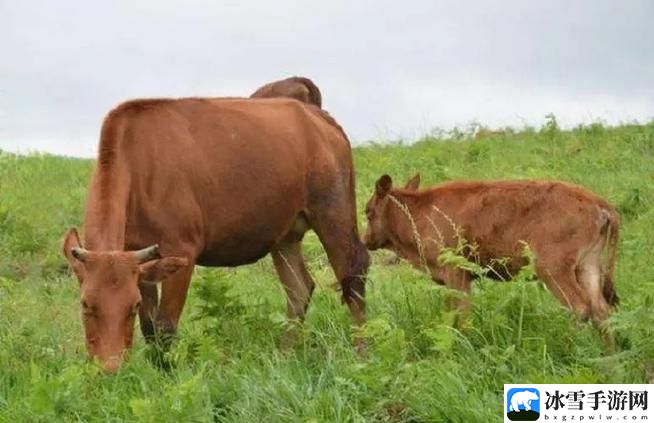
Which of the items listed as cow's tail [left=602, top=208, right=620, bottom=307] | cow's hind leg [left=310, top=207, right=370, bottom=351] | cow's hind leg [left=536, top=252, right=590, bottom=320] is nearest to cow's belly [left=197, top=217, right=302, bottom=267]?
cow's hind leg [left=310, top=207, right=370, bottom=351]

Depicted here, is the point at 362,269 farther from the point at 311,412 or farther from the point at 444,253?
the point at 311,412

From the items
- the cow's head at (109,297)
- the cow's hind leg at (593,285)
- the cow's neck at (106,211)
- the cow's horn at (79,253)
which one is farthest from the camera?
the cow's hind leg at (593,285)

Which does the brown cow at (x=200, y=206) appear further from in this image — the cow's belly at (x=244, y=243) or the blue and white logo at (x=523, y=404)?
the blue and white logo at (x=523, y=404)

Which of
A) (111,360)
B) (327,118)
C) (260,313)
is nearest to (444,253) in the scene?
(260,313)

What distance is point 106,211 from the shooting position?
32.4ft

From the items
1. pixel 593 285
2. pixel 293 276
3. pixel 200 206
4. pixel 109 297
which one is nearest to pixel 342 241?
pixel 293 276

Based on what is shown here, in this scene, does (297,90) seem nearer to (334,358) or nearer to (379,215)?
(379,215)

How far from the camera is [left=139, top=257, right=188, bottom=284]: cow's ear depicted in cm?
952

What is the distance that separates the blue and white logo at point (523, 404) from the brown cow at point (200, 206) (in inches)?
113

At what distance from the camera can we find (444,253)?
31.7 ft

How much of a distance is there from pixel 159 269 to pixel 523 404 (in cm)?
318

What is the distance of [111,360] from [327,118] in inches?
179

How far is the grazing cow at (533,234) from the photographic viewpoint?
10477mm

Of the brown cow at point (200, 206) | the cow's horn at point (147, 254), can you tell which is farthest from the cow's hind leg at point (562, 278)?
Result: the cow's horn at point (147, 254)
